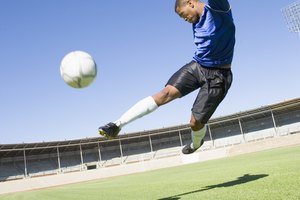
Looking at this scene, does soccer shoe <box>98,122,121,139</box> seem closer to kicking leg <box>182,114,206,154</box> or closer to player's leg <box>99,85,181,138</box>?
player's leg <box>99,85,181,138</box>

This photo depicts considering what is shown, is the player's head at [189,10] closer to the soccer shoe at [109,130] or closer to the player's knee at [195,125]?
the player's knee at [195,125]

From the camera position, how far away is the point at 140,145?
61.5 meters

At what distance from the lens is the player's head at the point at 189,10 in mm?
5316

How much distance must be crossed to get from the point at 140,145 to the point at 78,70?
56072 mm

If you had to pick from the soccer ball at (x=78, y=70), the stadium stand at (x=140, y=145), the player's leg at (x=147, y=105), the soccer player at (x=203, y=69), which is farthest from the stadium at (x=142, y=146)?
the player's leg at (x=147, y=105)

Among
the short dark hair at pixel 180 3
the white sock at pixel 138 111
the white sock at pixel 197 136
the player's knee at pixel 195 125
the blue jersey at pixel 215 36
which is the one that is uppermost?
the short dark hair at pixel 180 3

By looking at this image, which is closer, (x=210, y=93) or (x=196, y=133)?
(x=210, y=93)

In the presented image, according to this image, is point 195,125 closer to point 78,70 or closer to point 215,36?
point 215,36

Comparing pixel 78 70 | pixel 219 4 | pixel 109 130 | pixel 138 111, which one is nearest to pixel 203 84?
pixel 138 111

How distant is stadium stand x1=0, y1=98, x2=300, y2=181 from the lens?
51.8m

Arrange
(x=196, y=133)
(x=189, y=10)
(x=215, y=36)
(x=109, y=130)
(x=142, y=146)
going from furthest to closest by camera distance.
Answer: (x=142, y=146)
(x=196, y=133)
(x=189, y=10)
(x=215, y=36)
(x=109, y=130)

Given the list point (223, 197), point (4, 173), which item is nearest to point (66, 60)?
point (223, 197)

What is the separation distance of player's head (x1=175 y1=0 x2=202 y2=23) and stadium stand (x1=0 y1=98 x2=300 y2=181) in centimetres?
4658

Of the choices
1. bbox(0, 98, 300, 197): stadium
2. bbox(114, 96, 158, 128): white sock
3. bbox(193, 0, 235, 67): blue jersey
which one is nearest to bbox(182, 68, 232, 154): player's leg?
bbox(193, 0, 235, 67): blue jersey
